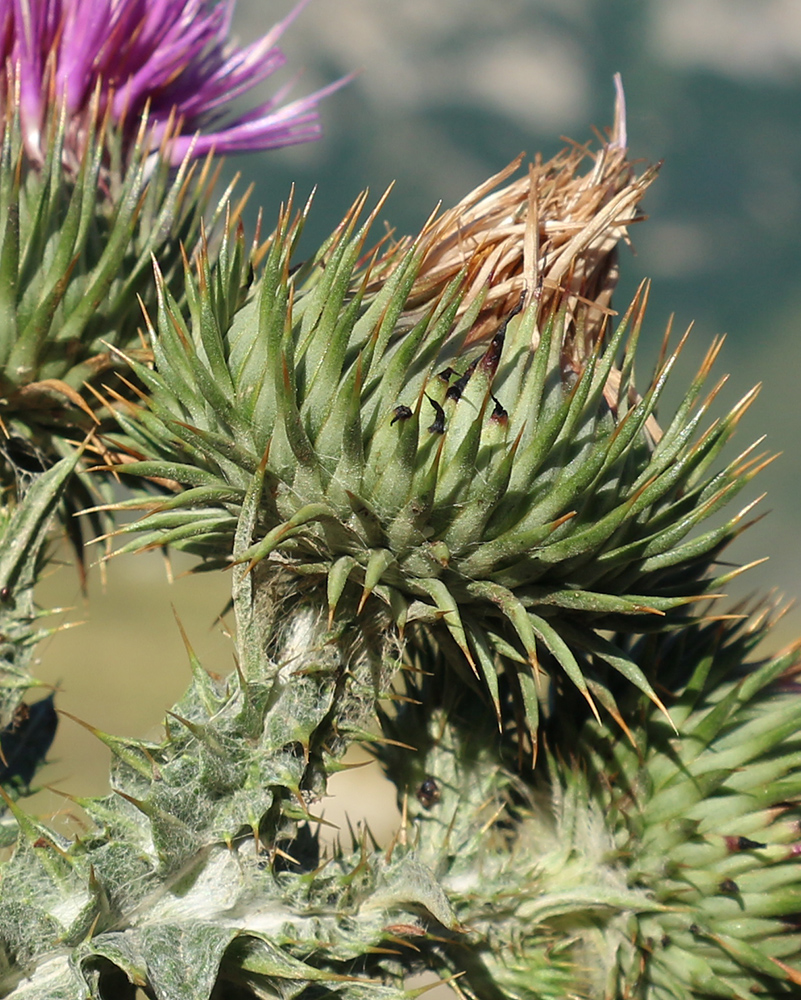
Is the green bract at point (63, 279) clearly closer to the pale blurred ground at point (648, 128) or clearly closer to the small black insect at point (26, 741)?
the small black insect at point (26, 741)

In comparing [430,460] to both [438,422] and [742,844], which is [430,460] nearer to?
[438,422]

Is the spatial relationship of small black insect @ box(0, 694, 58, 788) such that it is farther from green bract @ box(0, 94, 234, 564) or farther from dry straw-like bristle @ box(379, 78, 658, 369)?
dry straw-like bristle @ box(379, 78, 658, 369)

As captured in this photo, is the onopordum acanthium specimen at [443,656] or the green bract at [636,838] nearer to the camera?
the onopordum acanthium specimen at [443,656]

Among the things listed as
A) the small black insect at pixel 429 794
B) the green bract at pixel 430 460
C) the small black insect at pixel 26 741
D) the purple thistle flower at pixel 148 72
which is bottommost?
the small black insect at pixel 429 794

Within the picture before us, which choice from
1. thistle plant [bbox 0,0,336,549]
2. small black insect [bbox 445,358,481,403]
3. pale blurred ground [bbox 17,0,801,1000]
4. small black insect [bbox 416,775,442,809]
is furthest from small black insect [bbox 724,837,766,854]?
pale blurred ground [bbox 17,0,801,1000]

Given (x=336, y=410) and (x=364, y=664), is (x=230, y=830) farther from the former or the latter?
(x=336, y=410)

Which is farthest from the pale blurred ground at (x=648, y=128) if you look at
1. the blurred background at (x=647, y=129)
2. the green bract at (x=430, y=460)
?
the green bract at (x=430, y=460)

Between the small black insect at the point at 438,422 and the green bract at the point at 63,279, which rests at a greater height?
the green bract at the point at 63,279
